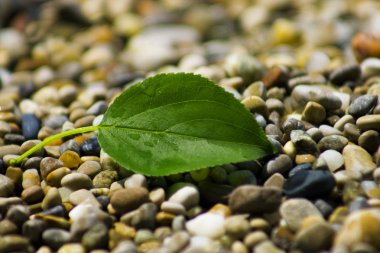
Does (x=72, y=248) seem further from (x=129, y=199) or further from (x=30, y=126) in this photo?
(x=30, y=126)

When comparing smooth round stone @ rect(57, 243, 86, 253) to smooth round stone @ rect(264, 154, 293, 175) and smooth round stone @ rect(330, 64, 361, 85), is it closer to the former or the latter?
smooth round stone @ rect(264, 154, 293, 175)

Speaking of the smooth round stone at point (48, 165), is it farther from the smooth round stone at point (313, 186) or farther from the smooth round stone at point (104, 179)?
the smooth round stone at point (313, 186)

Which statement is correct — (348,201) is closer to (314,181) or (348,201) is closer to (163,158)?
(314,181)

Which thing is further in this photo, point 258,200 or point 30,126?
point 30,126

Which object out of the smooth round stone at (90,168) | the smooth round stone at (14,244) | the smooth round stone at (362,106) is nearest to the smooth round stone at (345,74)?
the smooth round stone at (362,106)

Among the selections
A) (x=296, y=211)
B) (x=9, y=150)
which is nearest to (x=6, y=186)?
(x=9, y=150)

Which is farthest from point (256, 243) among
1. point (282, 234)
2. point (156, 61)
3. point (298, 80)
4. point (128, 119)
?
point (156, 61)
